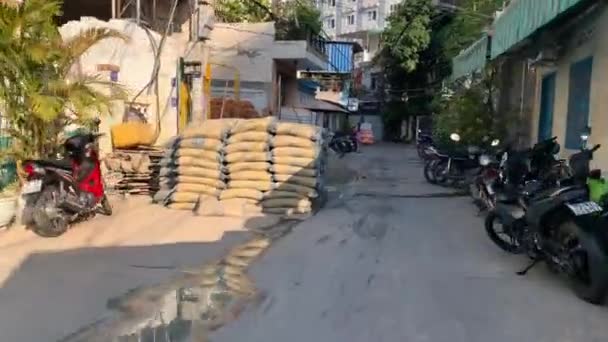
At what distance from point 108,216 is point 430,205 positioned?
18.6 ft

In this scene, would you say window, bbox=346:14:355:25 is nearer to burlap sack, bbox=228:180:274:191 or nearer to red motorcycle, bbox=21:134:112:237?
burlap sack, bbox=228:180:274:191

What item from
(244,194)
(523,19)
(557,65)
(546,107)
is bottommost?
(244,194)

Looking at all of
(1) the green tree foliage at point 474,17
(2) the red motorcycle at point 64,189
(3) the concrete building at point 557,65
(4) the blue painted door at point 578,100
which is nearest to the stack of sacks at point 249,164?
(2) the red motorcycle at point 64,189

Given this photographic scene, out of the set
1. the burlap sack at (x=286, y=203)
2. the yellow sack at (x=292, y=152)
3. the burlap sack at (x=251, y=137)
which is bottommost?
the burlap sack at (x=286, y=203)

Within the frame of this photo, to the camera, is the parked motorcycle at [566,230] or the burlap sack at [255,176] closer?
the parked motorcycle at [566,230]

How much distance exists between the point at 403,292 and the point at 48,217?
14.4ft

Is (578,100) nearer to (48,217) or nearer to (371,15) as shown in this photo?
(48,217)

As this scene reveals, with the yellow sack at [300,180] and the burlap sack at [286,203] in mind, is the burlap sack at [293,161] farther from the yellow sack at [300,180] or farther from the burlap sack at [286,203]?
the burlap sack at [286,203]

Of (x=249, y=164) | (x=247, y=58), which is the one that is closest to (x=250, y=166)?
(x=249, y=164)

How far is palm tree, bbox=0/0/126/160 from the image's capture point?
7762 mm

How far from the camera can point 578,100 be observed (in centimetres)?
929

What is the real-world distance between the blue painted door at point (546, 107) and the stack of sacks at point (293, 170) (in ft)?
14.2

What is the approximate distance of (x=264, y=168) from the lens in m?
9.81

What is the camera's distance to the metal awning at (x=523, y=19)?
7.07m
